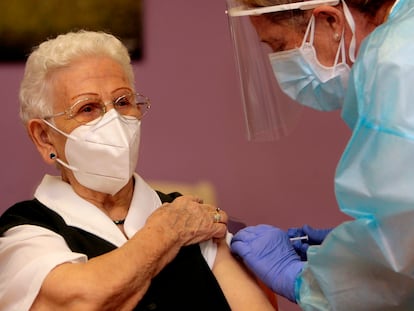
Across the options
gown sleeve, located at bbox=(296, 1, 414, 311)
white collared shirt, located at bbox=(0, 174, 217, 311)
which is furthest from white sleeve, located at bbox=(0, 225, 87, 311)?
gown sleeve, located at bbox=(296, 1, 414, 311)

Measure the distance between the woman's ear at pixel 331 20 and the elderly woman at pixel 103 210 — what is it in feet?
1.86

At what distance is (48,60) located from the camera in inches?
71.5

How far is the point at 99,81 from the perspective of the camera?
5.96 ft

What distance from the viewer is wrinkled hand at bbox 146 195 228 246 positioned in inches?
67.9

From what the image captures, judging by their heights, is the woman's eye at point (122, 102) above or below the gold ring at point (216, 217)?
above

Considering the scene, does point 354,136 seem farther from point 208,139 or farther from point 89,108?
point 208,139

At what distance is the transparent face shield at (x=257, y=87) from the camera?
5.91 ft

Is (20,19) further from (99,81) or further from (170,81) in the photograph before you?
(99,81)

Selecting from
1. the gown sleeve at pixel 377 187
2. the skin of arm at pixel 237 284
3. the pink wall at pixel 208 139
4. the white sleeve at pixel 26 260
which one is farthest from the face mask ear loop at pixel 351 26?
the pink wall at pixel 208 139

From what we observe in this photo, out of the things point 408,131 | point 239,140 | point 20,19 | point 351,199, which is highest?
point 20,19

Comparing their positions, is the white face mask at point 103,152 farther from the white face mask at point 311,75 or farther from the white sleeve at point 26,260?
the white face mask at point 311,75

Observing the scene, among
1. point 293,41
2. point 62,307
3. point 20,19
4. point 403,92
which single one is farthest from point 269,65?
point 20,19

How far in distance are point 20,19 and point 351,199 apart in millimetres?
1655

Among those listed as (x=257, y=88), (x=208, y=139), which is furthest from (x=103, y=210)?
(x=208, y=139)
